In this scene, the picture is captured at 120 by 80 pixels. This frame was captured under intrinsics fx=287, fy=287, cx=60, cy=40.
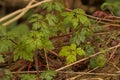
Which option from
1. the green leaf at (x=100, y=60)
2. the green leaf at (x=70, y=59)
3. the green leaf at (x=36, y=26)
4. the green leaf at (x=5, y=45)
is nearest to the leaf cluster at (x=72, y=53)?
the green leaf at (x=70, y=59)

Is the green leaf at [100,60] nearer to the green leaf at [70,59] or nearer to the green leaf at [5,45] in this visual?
the green leaf at [70,59]

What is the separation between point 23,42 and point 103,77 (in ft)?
1.87

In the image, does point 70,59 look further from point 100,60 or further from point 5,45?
point 5,45

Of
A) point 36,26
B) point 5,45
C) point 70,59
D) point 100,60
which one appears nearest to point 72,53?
point 70,59

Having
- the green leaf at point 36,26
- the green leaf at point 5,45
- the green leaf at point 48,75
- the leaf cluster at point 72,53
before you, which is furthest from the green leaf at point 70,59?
the green leaf at point 5,45

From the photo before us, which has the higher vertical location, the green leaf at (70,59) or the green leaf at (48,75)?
the green leaf at (70,59)

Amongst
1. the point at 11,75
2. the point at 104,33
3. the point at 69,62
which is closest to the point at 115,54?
the point at 104,33

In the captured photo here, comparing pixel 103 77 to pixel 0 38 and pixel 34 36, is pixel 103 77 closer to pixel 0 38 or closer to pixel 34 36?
pixel 34 36

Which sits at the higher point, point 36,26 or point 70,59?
point 36,26

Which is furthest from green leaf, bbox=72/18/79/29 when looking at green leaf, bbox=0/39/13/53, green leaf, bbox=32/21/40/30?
green leaf, bbox=0/39/13/53

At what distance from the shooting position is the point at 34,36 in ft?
5.92

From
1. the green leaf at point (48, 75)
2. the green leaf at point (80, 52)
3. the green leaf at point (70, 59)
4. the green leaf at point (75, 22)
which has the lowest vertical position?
the green leaf at point (48, 75)

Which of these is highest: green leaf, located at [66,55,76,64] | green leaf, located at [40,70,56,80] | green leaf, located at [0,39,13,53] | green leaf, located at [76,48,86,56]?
green leaf, located at [0,39,13,53]

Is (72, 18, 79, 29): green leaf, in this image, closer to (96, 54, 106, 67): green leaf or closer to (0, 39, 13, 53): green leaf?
(96, 54, 106, 67): green leaf
